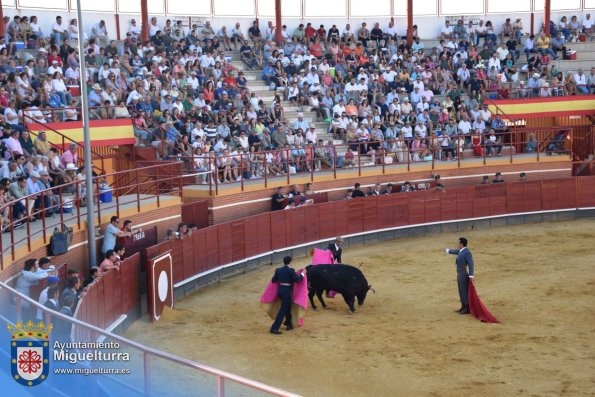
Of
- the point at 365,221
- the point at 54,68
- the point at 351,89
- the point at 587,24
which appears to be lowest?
the point at 365,221

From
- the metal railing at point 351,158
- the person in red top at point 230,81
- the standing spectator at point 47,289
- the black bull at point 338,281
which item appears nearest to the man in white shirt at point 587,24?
the metal railing at point 351,158

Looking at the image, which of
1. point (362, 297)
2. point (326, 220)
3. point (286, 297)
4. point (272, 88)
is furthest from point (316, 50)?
point (286, 297)

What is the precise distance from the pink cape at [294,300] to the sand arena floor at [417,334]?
353 millimetres

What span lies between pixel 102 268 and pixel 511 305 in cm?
739

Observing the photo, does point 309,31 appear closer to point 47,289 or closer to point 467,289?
point 467,289

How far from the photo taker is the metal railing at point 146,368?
6840 millimetres

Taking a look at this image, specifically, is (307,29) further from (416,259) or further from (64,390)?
(64,390)

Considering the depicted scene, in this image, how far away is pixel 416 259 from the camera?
2327cm

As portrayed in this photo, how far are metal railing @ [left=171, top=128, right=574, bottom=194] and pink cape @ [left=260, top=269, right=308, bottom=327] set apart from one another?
647cm

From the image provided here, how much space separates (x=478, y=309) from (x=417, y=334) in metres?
1.41

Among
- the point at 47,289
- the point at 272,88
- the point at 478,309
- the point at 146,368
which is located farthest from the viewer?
the point at 272,88

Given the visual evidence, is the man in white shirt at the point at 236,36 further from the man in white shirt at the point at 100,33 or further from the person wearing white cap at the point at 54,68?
the person wearing white cap at the point at 54,68

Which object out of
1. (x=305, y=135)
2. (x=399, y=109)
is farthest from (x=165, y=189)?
(x=399, y=109)

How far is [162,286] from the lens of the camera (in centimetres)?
1784
